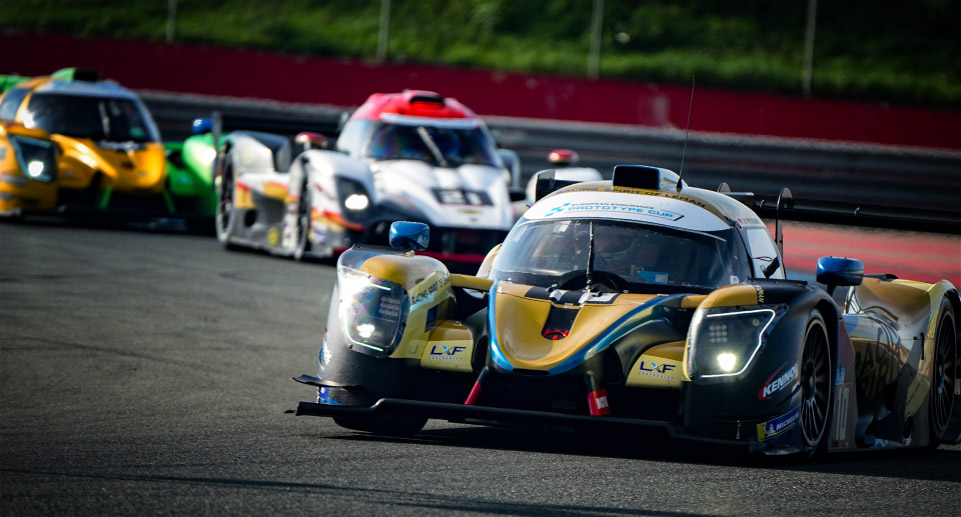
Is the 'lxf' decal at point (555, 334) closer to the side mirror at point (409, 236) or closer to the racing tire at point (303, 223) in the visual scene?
the side mirror at point (409, 236)

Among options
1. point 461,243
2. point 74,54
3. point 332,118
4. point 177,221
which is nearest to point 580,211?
point 461,243

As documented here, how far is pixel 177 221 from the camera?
1756cm

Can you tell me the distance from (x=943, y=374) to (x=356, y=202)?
7320mm

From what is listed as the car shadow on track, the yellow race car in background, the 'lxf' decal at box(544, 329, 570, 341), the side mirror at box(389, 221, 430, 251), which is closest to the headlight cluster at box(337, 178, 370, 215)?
the yellow race car in background

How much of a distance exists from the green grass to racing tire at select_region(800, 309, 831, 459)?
64.9 feet

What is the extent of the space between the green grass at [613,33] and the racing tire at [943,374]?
59.9 feet

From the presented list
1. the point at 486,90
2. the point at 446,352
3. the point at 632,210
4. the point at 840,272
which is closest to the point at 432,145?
the point at 486,90

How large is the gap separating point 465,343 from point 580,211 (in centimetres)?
114

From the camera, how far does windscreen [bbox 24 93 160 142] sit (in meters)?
17.2

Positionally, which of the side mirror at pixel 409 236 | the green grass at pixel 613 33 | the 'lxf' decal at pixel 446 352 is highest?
the green grass at pixel 613 33

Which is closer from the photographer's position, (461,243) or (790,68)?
(461,243)

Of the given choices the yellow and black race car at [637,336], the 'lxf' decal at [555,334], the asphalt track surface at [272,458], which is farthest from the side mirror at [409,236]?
the 'lxf' decal at [555,334]

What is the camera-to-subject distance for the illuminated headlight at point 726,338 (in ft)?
20.8

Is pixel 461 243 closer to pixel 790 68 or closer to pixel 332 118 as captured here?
pixel 332 118
